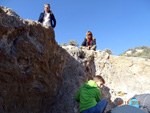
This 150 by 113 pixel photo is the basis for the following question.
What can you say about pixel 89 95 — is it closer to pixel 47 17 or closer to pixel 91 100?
pixel 91 100

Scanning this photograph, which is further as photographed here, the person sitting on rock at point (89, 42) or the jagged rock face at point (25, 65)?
the person sitting on rock at point (89, 42)

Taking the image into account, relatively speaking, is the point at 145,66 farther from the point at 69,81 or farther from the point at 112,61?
the point at 69,81

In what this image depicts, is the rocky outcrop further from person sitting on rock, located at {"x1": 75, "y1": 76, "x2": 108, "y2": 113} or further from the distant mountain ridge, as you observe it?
the distant mountain ridge

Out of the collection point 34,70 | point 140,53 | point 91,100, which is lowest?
point 91,100

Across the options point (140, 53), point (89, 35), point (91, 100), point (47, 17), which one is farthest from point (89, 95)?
point (140, 53)

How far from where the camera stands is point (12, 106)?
10.1 ft

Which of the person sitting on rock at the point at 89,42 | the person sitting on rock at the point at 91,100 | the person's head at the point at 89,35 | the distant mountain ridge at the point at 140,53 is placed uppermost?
the distant mountain ridge at the point at 140,53

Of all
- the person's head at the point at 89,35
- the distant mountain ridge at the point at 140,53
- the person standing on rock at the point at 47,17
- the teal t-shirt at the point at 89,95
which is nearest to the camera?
the teal t-shirt at the point at 89,95

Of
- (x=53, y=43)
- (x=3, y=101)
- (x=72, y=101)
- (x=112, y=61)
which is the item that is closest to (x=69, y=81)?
(x=72, y=101)

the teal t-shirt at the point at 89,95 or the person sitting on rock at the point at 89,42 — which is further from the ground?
the person sitting on rock at the point at 89,42

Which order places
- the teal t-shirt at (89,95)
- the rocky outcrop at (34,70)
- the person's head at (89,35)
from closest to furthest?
the teal t-shirt at (89,95) < the rocky outcrop at (34,70) < the person's head at (89,35)

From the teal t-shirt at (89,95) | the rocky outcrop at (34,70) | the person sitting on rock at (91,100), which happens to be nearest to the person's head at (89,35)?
the rocky outcrop at (34,70)

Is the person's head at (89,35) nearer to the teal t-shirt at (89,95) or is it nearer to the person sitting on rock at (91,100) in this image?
the person sitting on rock at (91,100)

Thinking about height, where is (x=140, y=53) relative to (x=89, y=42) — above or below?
above
